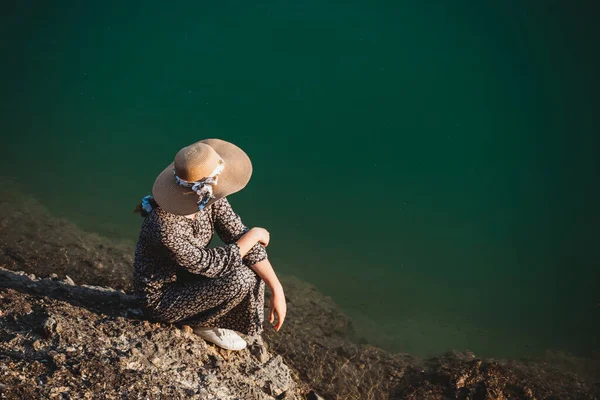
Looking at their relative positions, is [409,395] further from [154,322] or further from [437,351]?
[437,351]

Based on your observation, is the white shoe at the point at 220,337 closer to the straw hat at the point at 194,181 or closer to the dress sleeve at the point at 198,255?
the dress sleeve at the point at 198,255

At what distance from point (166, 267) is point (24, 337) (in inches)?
18.1

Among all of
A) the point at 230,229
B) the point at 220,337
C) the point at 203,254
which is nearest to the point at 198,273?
the point at 203,254

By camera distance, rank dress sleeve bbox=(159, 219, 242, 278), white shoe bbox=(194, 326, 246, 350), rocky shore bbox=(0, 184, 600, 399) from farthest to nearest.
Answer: white shoe bbox=(194, 326, 246, 350) < dress sleeve bbox=(159, 219, 242, 278) < rocky shore bbox=(0, 184, 600, 399)

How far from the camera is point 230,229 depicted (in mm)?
1664

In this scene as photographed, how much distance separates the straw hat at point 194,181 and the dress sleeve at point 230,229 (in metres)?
0.22

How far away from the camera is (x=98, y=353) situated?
1372mm

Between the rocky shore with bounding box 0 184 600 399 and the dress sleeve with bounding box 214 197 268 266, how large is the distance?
1.26 ft

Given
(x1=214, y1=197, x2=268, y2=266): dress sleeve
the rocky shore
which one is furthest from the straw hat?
the rocky shore

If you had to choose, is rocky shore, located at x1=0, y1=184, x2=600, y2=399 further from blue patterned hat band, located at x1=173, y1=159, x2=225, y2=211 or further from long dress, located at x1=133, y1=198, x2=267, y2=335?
blue patterned hat band, located at x1=173, y1=159, x2=225, y2=211

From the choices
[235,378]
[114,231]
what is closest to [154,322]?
[235,378]

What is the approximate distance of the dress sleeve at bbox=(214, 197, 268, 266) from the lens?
1600 millimetres

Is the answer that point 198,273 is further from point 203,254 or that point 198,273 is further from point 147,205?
point 147,205

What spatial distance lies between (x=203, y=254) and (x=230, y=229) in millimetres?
232
